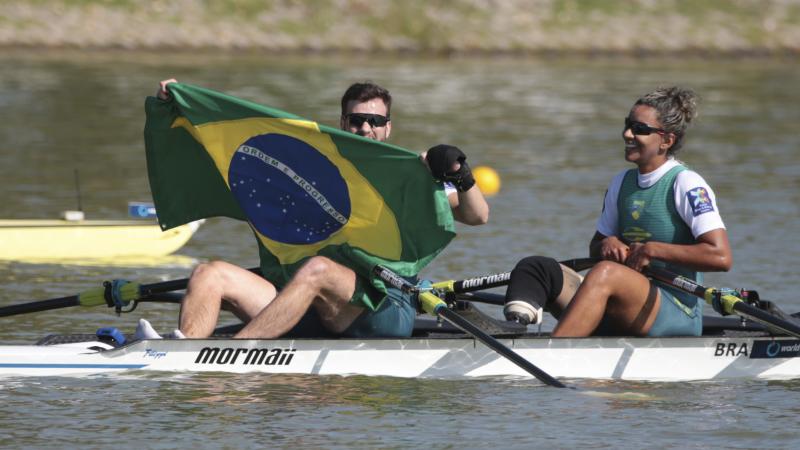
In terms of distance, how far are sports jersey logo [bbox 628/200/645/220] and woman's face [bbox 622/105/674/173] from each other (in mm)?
214

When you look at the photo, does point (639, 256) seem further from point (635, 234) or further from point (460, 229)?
point (460, 229)

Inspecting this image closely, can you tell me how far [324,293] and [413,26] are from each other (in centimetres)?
4190

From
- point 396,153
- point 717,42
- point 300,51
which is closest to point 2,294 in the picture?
point 396,153

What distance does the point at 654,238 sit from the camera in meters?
10.0

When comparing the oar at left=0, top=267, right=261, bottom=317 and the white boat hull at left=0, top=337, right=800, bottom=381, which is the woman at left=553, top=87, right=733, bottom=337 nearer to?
the white boat hull at left=0, top=337, right=800, bottom=381

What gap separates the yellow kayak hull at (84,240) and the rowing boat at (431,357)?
533 cm

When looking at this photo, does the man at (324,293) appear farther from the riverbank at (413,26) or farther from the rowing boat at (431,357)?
the riverbank at (413,26)

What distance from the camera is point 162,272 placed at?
15328mm

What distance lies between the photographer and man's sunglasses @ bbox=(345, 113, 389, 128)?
1042 cm

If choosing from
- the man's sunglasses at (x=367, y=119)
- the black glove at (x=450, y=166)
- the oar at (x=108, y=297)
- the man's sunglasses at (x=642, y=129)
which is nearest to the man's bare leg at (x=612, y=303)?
the man's sunglasses at (x=642, y=129)

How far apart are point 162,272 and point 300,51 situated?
34.7 metres

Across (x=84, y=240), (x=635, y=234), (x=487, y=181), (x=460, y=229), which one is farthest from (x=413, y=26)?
(x=635, y=234)

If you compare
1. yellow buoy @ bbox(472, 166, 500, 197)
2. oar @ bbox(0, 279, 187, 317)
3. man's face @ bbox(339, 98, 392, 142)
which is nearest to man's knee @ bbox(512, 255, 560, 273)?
→ man's face @ bbox(339, 98, 392, 142)

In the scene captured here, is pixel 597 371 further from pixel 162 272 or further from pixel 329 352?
pixel 162 272
